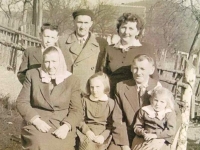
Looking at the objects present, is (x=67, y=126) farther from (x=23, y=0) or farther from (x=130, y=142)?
(x=23, y=0)

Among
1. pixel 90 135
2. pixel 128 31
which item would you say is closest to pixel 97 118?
pixel 90 135

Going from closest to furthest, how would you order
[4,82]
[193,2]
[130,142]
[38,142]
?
1. [38,142]
2. [130,142]
3. [193,2]
4. [4,82]

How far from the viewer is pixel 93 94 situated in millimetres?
1351

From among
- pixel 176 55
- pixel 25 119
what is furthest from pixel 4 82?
pixel 176 55

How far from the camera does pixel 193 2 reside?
1569 millimetres

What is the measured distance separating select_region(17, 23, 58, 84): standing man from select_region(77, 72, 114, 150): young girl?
0.81 feet

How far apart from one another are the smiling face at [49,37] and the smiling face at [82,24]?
0.32 feet

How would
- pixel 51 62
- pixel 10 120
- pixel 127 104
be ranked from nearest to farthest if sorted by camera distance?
1. pixel 51 62
2. pixel 127 104
3. pixel 10 120

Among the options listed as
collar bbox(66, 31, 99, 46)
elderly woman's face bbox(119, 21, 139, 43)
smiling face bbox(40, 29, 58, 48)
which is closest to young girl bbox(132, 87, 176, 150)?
elderly woman's face bbox(119, 21, 139, 43)

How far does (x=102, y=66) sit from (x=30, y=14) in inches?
19.0

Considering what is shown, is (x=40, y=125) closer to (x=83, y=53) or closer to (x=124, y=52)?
(x=83, y=53)

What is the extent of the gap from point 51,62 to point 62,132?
283 mm

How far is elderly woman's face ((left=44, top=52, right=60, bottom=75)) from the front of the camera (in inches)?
49.4

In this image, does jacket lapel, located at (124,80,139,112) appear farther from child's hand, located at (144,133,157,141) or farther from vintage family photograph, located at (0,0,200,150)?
child's hand, located at (144,133,157,141)
